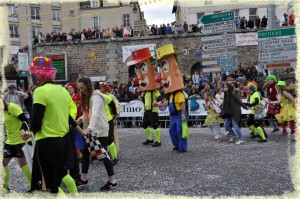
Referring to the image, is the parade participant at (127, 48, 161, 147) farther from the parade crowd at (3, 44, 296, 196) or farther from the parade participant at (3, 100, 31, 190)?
the parade participant at (3, 100, 31, 190)

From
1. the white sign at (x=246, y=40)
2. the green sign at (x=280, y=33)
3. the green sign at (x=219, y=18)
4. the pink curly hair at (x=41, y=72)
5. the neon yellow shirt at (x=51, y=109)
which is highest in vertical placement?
the white sign at (x=246, y=40)

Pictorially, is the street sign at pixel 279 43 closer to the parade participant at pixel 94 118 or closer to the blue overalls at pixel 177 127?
the blue overalls at pixel 177 127

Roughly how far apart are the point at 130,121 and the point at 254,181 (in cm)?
1004

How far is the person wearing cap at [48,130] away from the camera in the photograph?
3994mm

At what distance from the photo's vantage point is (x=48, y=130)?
4.06 m

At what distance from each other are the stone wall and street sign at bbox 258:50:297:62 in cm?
1683

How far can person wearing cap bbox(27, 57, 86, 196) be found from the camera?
3994 millimetres

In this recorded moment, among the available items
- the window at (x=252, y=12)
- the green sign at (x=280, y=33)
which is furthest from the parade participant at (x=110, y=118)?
the window at (x=252, y=12)

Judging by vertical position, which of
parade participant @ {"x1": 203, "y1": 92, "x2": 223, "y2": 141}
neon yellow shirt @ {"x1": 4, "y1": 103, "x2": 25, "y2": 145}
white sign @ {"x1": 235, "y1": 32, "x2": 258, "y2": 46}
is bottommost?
parade participant @ {"x1": 203, "y1": 92, "x2": 223, "y2": 141}

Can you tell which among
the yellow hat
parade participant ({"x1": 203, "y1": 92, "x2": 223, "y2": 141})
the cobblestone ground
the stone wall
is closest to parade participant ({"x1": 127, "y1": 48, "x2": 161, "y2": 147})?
the cobblestone ground

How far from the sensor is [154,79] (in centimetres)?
941

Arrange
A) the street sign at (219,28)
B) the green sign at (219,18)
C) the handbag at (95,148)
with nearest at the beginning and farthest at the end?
the handbag at (95,148), the green sign at (219,18), the street sign at (219,28)

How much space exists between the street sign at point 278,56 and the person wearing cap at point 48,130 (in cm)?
820

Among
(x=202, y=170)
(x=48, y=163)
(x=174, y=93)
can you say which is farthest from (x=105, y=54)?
(x=48, y=163)
